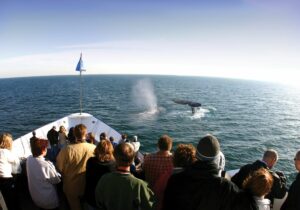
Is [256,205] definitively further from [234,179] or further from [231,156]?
[231,156]

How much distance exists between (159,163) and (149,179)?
1.32 ft

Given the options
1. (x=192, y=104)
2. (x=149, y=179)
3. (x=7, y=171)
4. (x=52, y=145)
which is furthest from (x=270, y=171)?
(x=192, y=104)

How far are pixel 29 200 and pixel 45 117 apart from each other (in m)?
45.6

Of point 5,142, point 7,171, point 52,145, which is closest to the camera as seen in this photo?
point 7,171

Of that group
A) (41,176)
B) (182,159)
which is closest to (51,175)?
(41,176)

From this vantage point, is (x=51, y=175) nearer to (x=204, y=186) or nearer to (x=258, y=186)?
(x=204, y=186)

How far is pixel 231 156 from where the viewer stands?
2738 centimetres

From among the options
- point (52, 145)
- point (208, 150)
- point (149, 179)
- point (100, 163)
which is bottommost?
point (52, 145)

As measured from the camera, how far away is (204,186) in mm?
3107

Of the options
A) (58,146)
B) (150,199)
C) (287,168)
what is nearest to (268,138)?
(287,168)

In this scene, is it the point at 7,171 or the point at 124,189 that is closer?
the point at 124,189

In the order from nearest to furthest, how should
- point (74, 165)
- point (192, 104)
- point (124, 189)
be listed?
point (124, 189) → point (74, 165) → point (192, 104)

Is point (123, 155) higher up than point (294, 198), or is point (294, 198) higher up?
point (123, 155)

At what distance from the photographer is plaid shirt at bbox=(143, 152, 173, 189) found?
482 cm
